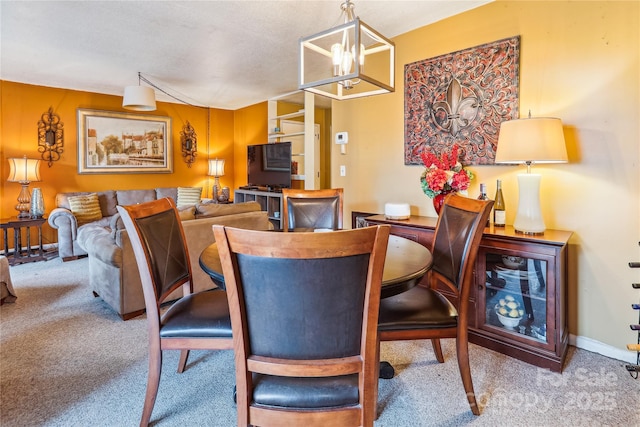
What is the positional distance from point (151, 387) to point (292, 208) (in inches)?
57.5

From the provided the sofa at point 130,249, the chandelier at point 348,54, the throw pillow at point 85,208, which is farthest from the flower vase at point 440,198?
the throw pillow at point 85,208

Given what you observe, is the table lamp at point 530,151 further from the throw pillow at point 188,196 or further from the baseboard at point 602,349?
the throw pillow at point 188,196

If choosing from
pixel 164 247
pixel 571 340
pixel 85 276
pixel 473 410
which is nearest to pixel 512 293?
pixel 571 340

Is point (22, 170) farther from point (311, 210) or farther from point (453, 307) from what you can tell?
point (453, 307)

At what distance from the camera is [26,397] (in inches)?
67.3

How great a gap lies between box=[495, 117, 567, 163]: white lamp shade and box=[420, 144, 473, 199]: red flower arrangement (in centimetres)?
38

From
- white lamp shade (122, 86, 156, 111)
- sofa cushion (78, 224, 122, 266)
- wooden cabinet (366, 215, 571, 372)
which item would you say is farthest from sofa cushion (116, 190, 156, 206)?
wooden cabinet (366, 215, 571, 372)

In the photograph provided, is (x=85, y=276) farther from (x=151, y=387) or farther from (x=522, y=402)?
(x=522, y=402)

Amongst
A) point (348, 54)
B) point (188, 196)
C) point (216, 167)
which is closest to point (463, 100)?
point (348, 54)

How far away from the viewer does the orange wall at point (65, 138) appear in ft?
15.1

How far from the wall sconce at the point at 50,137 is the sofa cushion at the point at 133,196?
3.12 feet

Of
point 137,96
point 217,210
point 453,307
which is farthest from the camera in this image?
point 137,96

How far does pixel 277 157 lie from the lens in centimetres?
545

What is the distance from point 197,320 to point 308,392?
0.68 m
